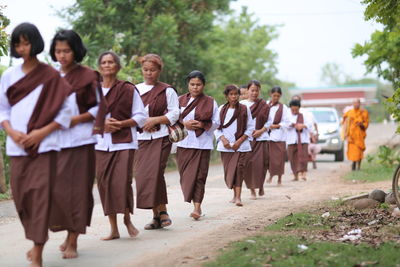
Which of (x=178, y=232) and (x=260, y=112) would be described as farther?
(x=260, y=112)

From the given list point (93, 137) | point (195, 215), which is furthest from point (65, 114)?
point (195, 215)

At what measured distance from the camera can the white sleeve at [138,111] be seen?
8.61 m

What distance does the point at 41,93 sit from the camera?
6734 mm

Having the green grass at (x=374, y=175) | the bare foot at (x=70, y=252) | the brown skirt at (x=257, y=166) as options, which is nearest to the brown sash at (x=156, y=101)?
the bare foot at (x=70, y=252)

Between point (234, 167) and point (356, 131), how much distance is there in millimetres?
9644

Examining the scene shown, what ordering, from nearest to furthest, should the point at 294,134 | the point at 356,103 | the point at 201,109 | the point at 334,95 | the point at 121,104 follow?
1. the point at 121,104
2. the point at 201,109
3. the point at 294,134
4. the point at 356,103
5. the point at 334,95

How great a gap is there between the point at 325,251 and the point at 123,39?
1666 cm

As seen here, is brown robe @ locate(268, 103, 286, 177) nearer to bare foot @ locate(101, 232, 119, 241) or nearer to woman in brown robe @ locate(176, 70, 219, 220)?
woman in brown robe @ locate(176, 70, 219, 220)

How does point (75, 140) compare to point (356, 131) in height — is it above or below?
above

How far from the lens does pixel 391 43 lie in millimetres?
16688

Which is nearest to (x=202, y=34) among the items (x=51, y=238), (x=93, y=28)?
(x=93, y=28)

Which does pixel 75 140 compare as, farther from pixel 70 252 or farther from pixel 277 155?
pixel 277 155

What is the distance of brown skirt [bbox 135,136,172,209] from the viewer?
9.50 metres

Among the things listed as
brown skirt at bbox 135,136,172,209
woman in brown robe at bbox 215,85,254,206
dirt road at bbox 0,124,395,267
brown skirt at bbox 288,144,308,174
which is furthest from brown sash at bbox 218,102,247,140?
brown skirt at bbox 288,144,308,174
